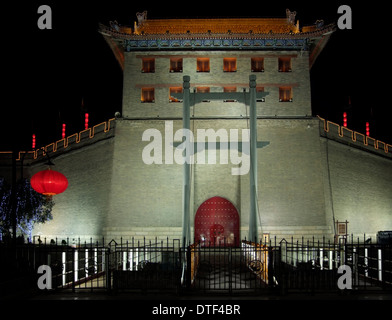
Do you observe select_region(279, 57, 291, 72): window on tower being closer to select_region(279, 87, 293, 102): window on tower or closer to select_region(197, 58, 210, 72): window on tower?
select_region(279, 87, 293, 102): window on tower

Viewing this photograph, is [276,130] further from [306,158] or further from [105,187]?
[105,187]

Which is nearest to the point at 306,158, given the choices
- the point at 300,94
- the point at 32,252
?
the point at 300,94

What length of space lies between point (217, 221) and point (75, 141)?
337 inches

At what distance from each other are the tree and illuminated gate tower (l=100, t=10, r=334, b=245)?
13.1 feet

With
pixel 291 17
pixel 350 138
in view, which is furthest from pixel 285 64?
pixel 350 138

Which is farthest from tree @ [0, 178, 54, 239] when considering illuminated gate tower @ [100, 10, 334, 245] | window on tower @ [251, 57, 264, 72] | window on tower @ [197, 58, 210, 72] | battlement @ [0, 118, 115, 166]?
window on tower @ [251, 57, 264, 72]

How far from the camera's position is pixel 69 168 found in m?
21.8

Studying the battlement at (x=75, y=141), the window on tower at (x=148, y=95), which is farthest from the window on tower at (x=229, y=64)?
the battlement at (x=75, y=141)

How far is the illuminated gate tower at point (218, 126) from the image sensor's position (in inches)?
745

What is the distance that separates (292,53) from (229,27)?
3.48 m

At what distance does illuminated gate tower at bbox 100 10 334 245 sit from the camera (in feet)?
62.1

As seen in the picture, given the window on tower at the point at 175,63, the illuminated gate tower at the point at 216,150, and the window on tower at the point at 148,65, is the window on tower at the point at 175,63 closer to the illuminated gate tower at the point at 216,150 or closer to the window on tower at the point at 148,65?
the illuminated gate tower at the point at 216,150

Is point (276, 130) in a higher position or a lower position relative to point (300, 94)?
lower

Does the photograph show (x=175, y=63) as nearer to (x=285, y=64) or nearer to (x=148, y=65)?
(x=148, y=65)
